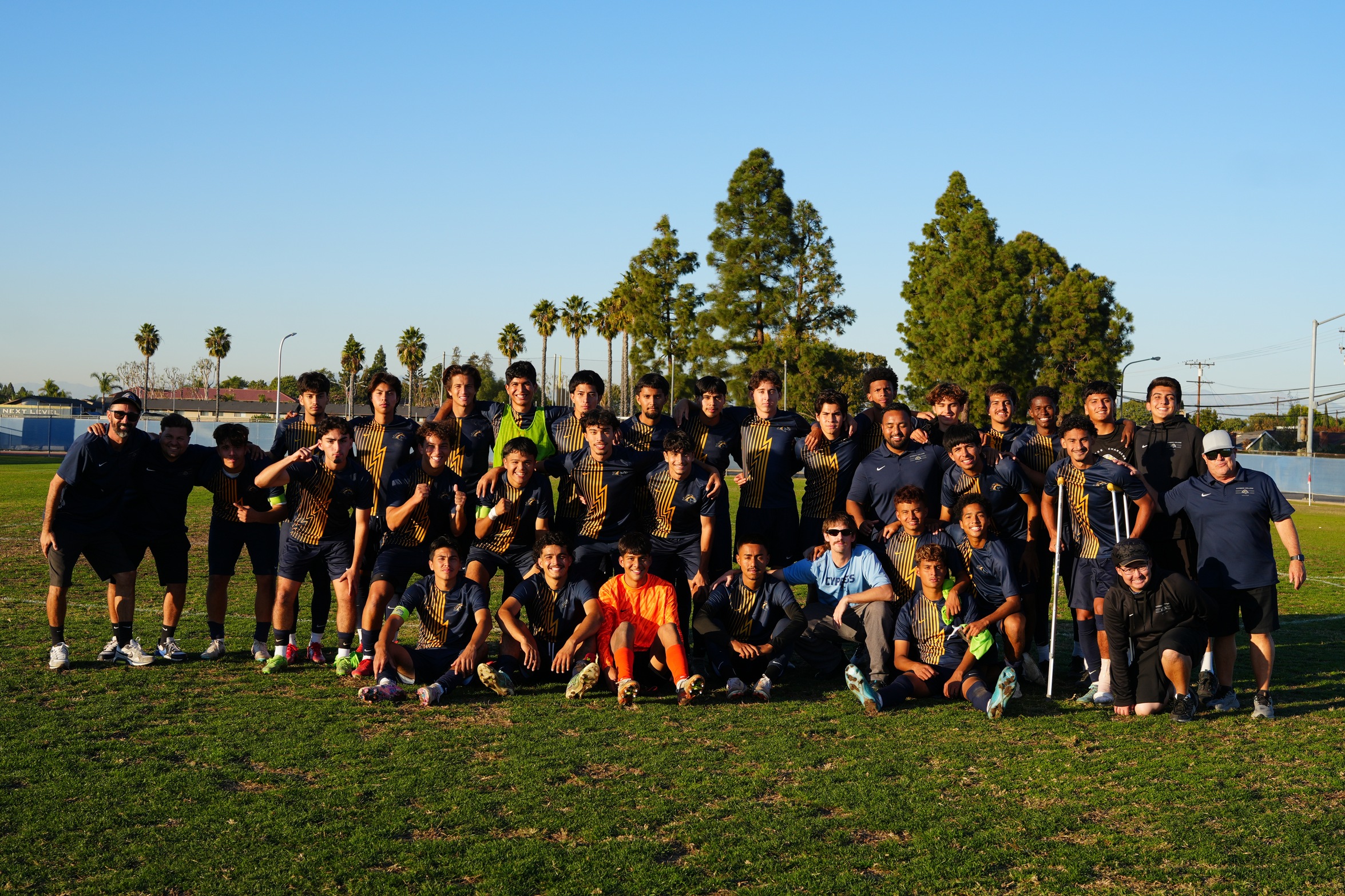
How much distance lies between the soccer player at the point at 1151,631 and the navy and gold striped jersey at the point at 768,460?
244cm

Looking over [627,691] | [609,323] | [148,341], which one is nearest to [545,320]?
[609,323]

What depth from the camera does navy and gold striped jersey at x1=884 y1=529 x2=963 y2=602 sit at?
287 inches

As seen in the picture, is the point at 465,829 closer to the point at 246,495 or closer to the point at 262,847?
the point at 262,847

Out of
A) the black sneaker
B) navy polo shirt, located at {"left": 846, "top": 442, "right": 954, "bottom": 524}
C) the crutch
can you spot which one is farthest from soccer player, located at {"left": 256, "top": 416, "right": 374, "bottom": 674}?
the black sneaker

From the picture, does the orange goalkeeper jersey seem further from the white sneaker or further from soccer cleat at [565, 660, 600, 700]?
the white sneaker

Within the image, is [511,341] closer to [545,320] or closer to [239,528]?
[545,320]

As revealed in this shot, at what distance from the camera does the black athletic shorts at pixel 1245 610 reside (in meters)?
6.61

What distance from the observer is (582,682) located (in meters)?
6.72

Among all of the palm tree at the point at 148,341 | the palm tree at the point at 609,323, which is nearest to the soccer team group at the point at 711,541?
the palm tree at the point at 609,323

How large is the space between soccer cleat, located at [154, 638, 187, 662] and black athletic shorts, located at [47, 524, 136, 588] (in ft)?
1.95

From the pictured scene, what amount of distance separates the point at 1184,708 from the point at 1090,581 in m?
1.08

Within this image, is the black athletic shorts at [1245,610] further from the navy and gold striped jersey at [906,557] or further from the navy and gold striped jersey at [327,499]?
the navy and gold striped jersey at [327,499]

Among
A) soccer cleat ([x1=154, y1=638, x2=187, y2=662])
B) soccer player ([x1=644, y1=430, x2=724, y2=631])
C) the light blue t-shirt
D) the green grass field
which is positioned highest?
soccer player ([x1=644, y1=430, x2=724, y2=631])

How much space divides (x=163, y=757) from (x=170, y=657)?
98.1 inches
